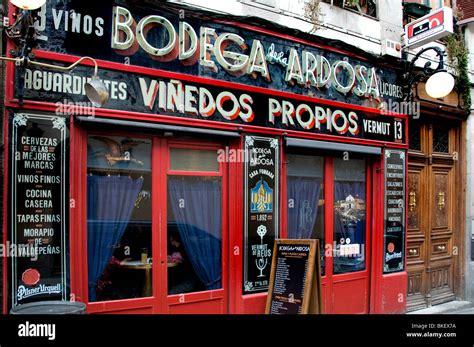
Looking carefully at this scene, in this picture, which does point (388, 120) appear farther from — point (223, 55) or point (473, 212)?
point (223, 55)

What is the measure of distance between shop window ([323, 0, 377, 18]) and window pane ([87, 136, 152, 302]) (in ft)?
12.3

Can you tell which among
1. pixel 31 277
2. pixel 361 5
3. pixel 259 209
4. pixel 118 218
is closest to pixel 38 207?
pixel 31 277

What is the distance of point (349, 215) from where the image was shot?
6.40 metres

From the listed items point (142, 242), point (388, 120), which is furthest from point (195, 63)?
point (388, 120)

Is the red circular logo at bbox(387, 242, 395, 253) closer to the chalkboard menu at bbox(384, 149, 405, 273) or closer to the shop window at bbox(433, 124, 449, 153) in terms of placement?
the chalkboard menu at bbox(384, 149, 405, 273)

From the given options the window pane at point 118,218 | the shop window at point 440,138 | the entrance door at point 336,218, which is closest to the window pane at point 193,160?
the window pane at point 118,218

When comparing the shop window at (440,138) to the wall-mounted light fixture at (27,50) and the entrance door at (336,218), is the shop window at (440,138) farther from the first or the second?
the wall-mounted light fixture at (27,50)

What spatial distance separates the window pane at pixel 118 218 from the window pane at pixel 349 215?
9.38 ft

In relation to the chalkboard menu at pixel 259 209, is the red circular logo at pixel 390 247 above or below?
below

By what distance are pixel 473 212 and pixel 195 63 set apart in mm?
5765

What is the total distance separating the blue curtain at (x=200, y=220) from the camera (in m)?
4.90

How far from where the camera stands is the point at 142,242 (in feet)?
15.2
